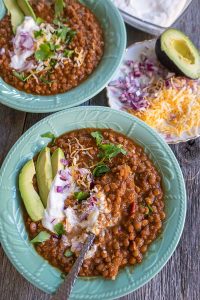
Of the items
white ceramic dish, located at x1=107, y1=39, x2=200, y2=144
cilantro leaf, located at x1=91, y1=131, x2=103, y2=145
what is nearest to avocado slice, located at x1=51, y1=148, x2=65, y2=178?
cilantro leaf, located at x1=91, y1=131, x2=103, y2=145

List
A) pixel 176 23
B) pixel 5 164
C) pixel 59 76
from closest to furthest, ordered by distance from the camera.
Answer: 1. pixel 5 164
2. pixel 59 76
3. pixel 176 23

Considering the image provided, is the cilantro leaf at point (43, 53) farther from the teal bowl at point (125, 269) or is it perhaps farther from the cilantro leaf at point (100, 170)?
the cilantro leaf at point (100, 170)

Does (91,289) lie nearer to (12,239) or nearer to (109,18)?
(12,239)

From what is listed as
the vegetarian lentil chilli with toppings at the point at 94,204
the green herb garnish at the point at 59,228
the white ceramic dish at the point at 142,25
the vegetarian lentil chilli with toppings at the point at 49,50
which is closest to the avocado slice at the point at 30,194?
the vegetarian lentil chilli with toppings at the point at 94,204

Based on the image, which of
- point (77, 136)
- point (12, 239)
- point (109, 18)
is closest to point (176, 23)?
point (109, 18)

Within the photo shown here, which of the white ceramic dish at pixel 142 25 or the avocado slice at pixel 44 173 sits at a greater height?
the white ceramic dish at pixel 142 25

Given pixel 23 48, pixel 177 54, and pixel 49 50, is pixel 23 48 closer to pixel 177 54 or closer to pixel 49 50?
pixel 49 50

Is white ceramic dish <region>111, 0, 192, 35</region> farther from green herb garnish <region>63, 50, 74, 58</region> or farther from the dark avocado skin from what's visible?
green herb garnish <region>63, 50, 74, 58</region>
